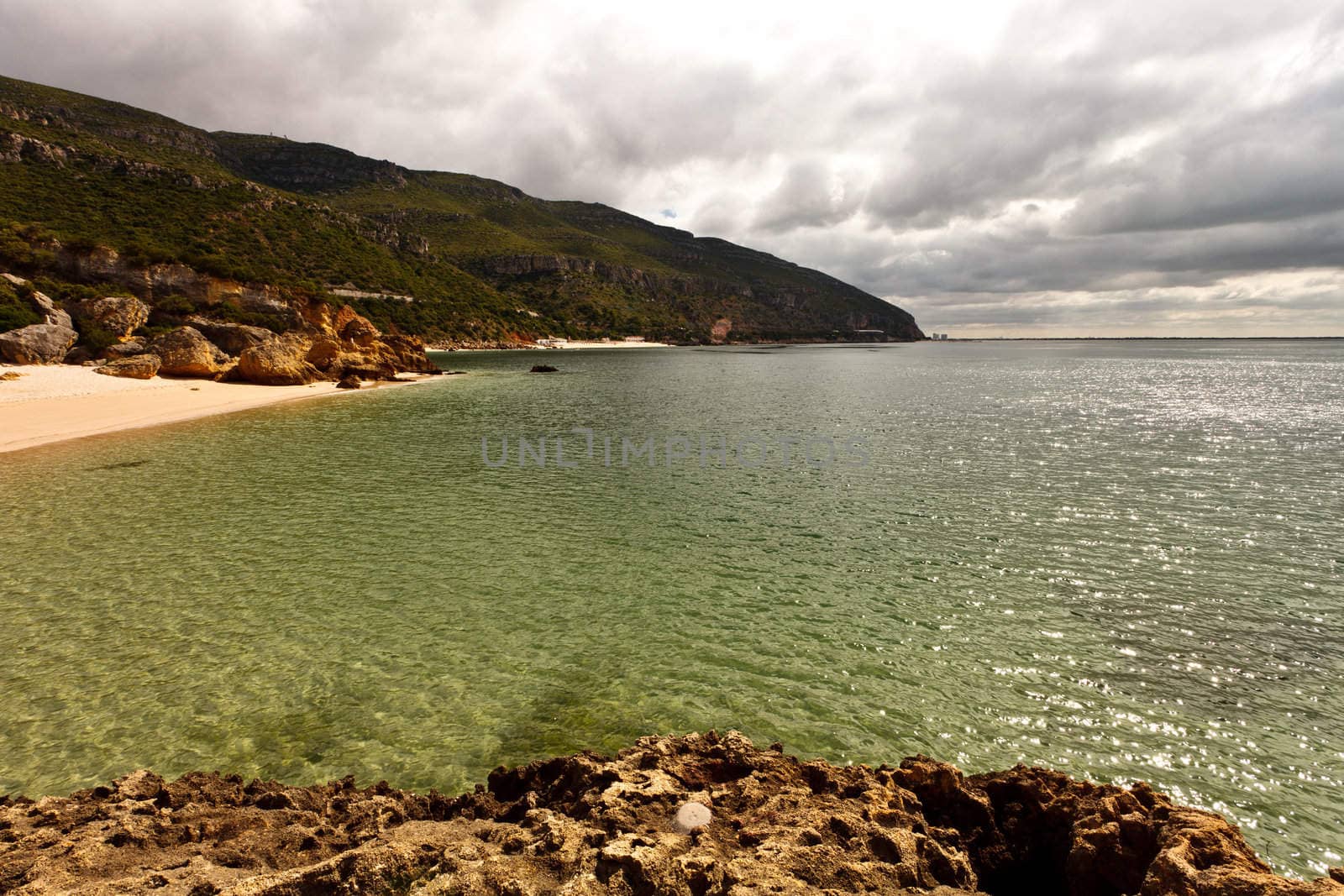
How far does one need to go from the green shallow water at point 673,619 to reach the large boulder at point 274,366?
95.6 feet

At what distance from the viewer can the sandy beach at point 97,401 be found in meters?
27.1

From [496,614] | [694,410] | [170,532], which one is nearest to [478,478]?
[170,532]

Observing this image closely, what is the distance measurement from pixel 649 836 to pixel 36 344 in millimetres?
61340

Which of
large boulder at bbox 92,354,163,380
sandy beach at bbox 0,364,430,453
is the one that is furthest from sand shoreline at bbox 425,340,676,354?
sandy beach at bbox 0,364,430,453

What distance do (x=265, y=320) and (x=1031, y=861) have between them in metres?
76.7

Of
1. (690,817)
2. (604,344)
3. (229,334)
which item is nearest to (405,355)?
(229,334)

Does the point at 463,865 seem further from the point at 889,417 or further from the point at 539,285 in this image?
the point at 539,285

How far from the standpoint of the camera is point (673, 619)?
32.8 feet

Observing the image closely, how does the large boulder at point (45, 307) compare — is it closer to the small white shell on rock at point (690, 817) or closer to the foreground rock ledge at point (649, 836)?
the foreground rock ledge at point (649, 836)

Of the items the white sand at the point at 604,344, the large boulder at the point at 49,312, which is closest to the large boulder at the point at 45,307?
the large boulder at the point at 49,312

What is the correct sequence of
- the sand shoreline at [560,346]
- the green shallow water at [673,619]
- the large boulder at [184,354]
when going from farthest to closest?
the sand shoreline at [560,346] → the large boulder at [184,354] → the green shallow water at [673,619]

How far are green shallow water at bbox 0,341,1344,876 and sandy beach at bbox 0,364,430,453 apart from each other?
7538mm

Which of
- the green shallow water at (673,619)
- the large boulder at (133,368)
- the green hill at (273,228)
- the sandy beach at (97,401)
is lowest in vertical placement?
the green shallow water at (673,619)

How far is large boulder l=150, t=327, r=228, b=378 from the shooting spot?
46.6 meters
